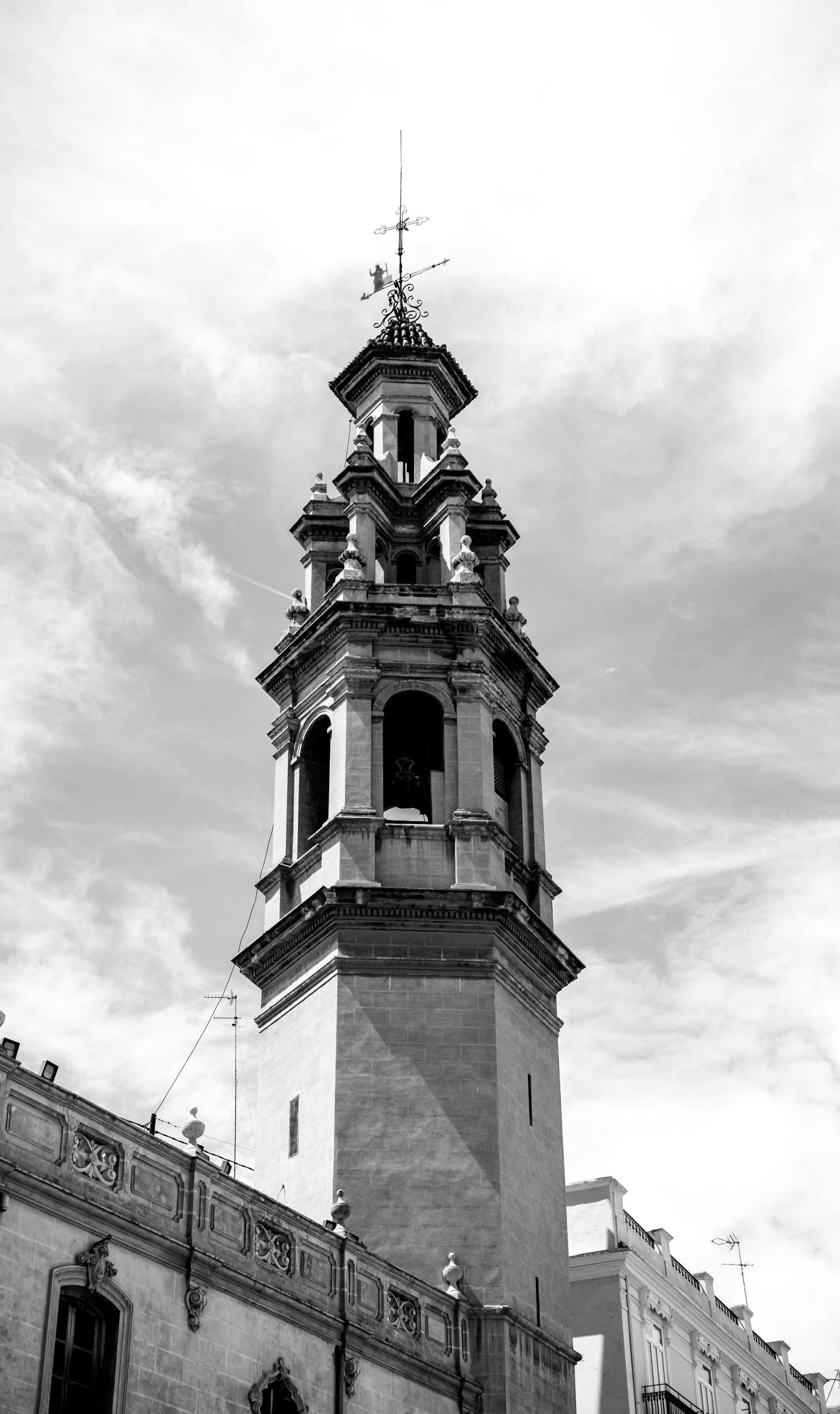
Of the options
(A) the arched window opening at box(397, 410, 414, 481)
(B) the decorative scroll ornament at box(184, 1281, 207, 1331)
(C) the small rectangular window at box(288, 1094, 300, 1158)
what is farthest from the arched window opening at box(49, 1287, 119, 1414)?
(A) the arched window opening at box(397, 410, 414, 481)

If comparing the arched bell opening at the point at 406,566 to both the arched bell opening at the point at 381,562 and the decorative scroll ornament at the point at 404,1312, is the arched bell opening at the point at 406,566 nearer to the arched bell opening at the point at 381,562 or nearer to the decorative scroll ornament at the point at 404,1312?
the arched bell opening at the point at 381,562

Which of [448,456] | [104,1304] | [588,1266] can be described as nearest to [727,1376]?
[588,1266]

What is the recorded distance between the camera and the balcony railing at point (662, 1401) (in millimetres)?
47219

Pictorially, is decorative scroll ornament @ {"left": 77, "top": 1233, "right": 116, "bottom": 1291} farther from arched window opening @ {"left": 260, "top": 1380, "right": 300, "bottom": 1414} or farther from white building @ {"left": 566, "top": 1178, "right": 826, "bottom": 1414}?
white building @ {"left": 566, "top": 1178, "right": 826, "bottom": 1414}

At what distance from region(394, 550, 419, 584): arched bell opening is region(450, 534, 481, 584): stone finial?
5.98 ft

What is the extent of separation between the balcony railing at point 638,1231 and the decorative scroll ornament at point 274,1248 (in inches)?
847

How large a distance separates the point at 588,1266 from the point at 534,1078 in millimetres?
10285

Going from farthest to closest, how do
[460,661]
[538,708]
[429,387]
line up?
[429,387], [538,708], [460,661]

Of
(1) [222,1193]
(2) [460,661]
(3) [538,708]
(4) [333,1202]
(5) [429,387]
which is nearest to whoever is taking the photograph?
(1) [222,1193]

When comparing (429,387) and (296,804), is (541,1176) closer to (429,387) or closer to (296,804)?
(296,804)

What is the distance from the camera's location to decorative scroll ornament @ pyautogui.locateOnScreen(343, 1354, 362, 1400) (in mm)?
31188

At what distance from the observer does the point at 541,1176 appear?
3953 cm

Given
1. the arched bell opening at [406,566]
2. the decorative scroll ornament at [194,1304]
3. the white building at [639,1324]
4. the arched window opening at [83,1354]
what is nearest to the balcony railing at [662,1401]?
the white building at [639,1324]

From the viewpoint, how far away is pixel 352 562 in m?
46.1
